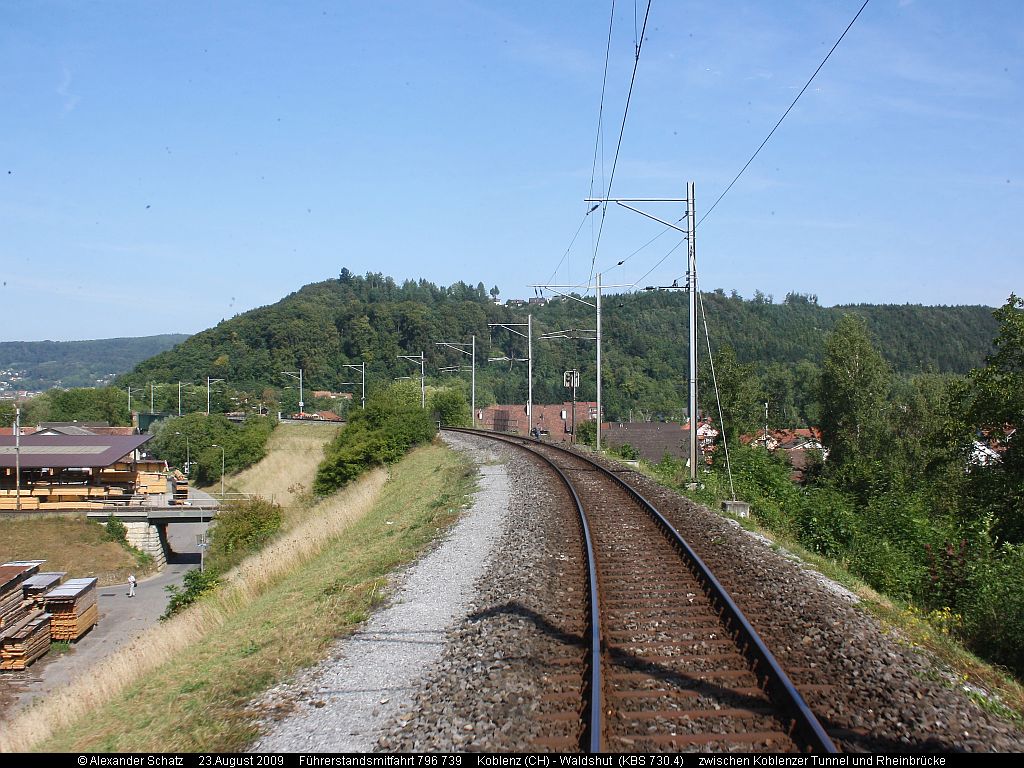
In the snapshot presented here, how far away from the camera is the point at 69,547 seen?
4219 centimetres

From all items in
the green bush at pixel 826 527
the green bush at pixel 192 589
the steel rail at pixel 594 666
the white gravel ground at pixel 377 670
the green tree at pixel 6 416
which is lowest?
the green bush at pixel 192 589

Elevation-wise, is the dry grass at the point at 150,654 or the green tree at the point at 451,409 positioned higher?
the green tree at the point at 451,409

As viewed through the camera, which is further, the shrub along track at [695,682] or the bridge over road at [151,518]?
the bridge over road at [151,518]

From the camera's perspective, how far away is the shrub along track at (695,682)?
16.8 ft

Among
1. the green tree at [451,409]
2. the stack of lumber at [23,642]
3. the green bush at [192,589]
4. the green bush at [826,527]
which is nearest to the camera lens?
the green bush at [826,527]

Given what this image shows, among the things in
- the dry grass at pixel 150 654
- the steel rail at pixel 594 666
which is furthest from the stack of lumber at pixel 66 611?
the steel rail at pixel 594 666

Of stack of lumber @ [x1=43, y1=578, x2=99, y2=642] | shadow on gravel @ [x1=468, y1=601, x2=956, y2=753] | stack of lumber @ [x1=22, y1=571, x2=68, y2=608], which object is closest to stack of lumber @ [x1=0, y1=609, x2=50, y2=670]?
stack of lumber @ [x1=43, y1=578, x2=99, y2=642]

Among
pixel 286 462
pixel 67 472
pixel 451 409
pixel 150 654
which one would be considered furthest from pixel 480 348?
pixel 150 654

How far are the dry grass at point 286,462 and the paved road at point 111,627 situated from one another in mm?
5859

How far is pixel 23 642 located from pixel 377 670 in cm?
2103

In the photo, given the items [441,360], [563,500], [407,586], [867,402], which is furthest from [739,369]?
[441,360]

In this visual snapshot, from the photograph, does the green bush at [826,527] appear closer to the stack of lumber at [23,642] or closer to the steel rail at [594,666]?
the steel rail at [594,666]

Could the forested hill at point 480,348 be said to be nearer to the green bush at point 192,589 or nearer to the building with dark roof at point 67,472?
the building with dark roof at point 67,472

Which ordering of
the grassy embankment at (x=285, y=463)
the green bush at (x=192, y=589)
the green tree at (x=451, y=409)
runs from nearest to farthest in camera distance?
1. the green bush at (x=192, y=589)
2. the grassy embankment at (x=285, y=463)
3. the green tree at (x=451, y=409)
